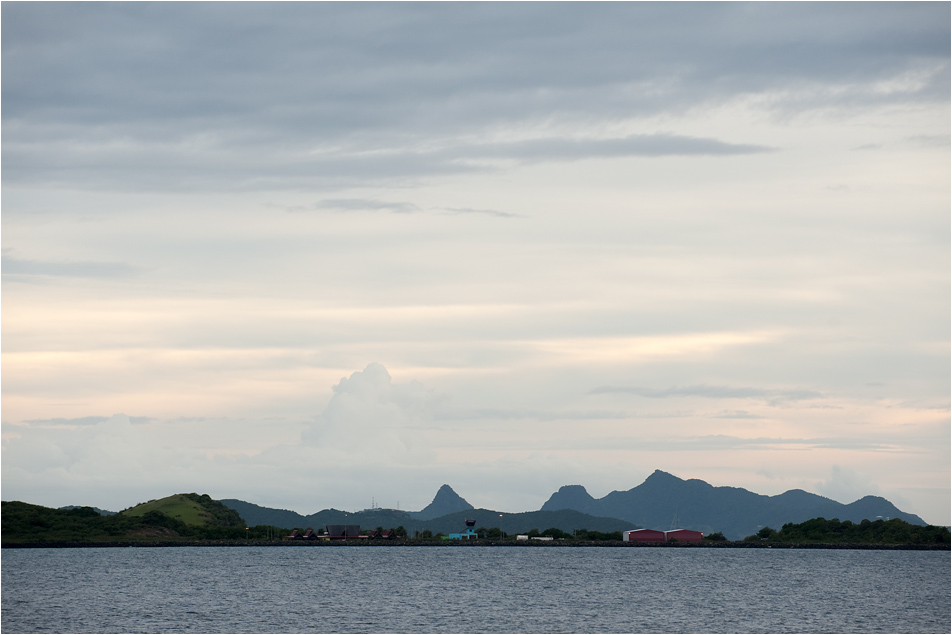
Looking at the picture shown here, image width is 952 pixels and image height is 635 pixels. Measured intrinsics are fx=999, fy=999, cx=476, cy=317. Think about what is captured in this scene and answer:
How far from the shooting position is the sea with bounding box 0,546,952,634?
9119 centimetres

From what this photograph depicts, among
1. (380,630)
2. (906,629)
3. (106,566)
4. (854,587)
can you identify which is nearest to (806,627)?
(906,629)

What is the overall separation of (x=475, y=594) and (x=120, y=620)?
4377 cm

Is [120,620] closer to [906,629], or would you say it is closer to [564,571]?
[906,629]

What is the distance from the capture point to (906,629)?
301 feet

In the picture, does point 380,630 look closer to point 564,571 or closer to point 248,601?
point 248,601

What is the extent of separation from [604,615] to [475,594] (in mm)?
26385

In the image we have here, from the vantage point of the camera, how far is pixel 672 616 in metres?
99.6

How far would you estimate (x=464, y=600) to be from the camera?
11381 centimetres

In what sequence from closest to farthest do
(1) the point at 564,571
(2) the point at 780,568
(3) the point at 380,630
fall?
(3) the point at 380,630
(1) the point at 564,571
(2) the point at 780,568

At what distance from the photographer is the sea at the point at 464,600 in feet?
299

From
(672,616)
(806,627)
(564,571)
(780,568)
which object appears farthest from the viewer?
(780,568)

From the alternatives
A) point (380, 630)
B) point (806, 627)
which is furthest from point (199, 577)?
point (806, 627)

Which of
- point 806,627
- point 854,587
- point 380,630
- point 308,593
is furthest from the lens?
point 854,587

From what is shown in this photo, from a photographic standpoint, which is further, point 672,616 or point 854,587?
point 854,587
